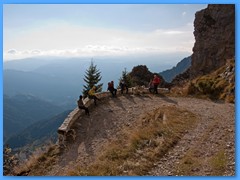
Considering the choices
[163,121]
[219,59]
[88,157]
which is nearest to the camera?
[88,157]

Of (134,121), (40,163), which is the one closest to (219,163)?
(134,121)

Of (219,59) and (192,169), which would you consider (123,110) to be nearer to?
(192,169)

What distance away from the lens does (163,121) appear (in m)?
13.0

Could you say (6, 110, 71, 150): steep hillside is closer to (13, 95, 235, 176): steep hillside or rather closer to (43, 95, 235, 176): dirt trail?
(43, 95, 235, 176): dirt trail

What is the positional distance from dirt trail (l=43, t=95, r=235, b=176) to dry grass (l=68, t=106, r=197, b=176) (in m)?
0.34

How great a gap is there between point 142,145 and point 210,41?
32.6 metres

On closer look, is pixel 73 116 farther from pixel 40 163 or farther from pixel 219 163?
pixel 219 163

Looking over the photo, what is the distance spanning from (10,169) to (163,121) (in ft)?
20.0

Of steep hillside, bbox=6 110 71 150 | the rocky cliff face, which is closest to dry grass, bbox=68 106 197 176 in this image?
the rocky cliff face

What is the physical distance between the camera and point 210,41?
4088 centimetres

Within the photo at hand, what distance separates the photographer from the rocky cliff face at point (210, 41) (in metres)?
36.9

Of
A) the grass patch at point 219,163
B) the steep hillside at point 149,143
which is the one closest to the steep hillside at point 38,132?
the steep hillside at point 149,143

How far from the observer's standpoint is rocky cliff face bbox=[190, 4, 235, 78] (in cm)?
3691

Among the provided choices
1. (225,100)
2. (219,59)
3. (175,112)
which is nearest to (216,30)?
(219,59)
